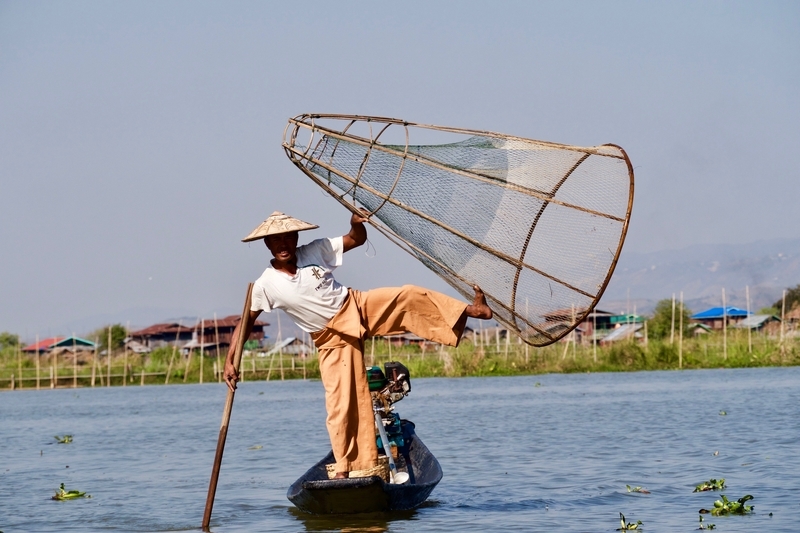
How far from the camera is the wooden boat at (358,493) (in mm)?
6621

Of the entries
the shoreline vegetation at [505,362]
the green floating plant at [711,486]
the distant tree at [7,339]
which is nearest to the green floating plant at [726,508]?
the green floating plant at [711,486]

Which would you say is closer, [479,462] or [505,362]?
[479,462]

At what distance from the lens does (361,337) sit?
21.2 ft

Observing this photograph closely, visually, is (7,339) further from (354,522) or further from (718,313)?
(354,522)

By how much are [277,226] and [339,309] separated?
2.04 feet

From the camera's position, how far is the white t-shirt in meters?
6.36

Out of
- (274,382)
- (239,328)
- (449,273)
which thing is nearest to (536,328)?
(449,273)

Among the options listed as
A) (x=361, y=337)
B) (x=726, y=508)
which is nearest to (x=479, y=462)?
(x=726, y=508)

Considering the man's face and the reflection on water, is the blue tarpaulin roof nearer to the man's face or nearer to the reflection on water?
the reflection on water

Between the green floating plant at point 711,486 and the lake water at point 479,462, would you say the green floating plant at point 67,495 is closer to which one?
the lake water at point 479,462

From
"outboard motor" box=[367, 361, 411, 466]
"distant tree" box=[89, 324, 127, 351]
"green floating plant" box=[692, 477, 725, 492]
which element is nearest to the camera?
"outboard motor" box=[367, 361, 411, 466]

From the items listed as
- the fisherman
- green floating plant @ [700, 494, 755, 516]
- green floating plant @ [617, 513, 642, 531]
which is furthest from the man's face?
green floating plant @ [700, 494, 755, 516]

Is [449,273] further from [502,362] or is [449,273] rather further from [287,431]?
[502,362]

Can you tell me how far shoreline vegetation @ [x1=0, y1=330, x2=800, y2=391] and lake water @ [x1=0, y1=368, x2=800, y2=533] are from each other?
8.39 metres
